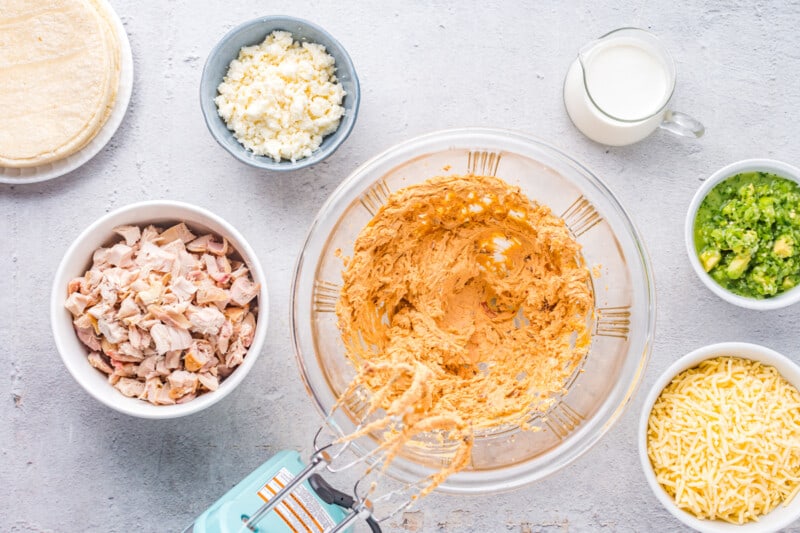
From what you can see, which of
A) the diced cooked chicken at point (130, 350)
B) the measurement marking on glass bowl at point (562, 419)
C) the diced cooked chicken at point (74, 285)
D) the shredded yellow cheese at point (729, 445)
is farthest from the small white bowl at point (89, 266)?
the shredded yellow cheese at point (729, 445)

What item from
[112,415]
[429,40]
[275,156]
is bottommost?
[112,415]

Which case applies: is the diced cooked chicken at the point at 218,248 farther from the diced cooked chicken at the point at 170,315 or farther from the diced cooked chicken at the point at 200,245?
the diced cooked chicken at the point at 170,315

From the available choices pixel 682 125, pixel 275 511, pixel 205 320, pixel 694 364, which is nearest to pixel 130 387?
pixel 205 320

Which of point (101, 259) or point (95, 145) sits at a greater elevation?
point (95, 145)

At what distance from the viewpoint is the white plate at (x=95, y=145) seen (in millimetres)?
2145

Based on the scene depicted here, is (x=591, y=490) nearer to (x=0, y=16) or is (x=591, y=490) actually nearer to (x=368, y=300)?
(x=368, y=300)

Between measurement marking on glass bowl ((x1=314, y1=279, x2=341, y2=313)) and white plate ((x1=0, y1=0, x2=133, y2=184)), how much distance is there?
0.81m

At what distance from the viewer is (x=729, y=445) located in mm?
1945

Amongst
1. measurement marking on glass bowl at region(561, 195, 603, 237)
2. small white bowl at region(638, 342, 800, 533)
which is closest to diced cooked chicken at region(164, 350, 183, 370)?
measurement marking on glass bowl at region(561, 195, 603, 237)

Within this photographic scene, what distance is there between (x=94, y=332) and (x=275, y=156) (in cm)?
68

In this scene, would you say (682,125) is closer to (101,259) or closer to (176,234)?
(176,234)

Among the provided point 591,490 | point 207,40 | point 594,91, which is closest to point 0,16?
point 207,40

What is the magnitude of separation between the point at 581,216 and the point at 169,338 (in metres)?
1.12

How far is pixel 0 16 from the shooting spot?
209 cm
